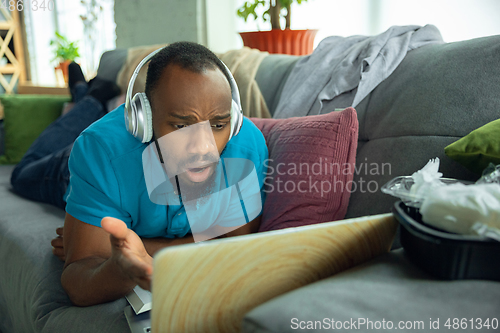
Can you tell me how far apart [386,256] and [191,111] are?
1.36 ft

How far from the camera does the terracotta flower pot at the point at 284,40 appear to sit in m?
1.94

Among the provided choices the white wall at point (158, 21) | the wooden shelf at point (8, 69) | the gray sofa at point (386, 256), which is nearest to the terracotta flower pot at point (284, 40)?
the white wall at point (158, 21)

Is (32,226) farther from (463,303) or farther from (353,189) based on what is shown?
(463,303)

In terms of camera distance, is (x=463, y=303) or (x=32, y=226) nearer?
(x=463, y=303)

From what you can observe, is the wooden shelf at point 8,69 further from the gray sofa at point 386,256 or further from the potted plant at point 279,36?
the gray sofa at point 386,256

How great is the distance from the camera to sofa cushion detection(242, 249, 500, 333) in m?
0.38

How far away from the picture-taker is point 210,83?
710 millimetres

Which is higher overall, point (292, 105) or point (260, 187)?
point (292, 105)

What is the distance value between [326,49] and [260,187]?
660 mm

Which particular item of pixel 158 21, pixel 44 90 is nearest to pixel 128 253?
pixel 158 21

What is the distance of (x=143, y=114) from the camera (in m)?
0.72

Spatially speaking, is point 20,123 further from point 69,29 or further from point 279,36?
point 69,29

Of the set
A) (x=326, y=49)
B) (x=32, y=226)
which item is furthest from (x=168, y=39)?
(x=32, y=226)

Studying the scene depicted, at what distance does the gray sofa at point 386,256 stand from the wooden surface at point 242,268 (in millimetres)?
36
